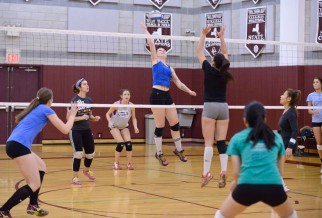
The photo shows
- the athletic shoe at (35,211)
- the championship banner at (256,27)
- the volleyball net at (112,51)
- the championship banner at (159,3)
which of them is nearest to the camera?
the athletic shoe at (35,211)

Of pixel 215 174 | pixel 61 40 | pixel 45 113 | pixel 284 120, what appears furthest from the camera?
pixel 61 40

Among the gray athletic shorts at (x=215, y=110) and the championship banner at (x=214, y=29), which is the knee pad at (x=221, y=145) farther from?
A: the championship banner at (x=214, y=29)

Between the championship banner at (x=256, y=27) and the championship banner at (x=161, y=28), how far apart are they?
321 centimetres

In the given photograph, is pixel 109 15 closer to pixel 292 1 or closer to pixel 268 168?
pixel 292 1

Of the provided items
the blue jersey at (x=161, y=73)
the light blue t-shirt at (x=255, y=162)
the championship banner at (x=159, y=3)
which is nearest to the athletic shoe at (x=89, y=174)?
the blue jersey at (x=161, y=73)

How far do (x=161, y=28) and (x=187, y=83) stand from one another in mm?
2440

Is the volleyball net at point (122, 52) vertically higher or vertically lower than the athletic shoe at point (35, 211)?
higher

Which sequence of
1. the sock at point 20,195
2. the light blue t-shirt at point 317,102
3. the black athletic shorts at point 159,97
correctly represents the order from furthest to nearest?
the light blue t-shirt at point 317,102, the black athletic shorts at point 159,97, the sock at point 20,195

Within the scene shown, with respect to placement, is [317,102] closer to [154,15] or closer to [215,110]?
[215,110]

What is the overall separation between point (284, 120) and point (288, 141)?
38 cm

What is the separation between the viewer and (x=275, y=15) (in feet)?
72.4

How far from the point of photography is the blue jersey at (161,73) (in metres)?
12.5

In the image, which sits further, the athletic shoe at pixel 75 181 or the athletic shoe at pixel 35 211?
the athletic shoe at pixel 75 181

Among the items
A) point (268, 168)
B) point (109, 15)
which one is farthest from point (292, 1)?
point (268, 168)
